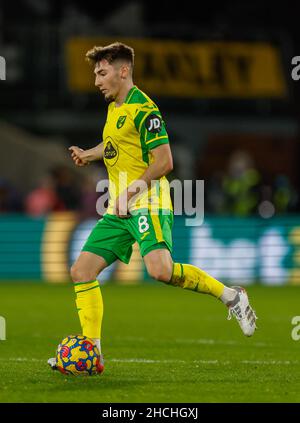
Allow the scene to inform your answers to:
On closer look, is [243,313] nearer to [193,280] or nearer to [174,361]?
[193,280]

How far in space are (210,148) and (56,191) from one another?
8918 millimetres

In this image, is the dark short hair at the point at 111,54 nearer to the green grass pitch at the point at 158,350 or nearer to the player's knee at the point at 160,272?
the player's knee at the point at 160,272

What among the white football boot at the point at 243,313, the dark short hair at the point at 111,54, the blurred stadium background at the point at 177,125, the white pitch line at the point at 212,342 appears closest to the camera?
the dark short hair at the point at 111,54

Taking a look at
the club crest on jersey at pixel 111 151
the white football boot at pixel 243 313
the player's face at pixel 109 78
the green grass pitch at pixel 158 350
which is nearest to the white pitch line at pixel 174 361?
the green grass pitch at pixel 158 350

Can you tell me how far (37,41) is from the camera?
2645cm

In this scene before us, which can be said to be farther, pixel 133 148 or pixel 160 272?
pixel 133 148

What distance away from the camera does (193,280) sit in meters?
8.89

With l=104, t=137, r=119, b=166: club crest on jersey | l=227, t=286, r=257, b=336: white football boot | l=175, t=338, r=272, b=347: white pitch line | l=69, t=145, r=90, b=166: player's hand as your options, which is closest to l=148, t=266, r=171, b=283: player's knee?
l=227, t=286, r=257, b=336: white football boot

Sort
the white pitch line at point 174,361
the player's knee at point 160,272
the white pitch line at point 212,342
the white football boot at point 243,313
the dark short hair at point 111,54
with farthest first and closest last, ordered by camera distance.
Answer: the white pitch line at point 212,342 → the white pitch line at point 174,361 → the white football boot at point 243,313 → the dark short hair at point 111,54 → the player's knee at point 160,272

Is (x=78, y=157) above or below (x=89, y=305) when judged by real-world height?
above

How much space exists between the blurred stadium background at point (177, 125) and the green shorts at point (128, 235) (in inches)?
403

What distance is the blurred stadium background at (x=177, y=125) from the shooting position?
1948 cm

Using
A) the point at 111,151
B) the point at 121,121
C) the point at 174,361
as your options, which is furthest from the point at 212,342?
the point at 121,121

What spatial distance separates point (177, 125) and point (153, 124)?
19.5 m
